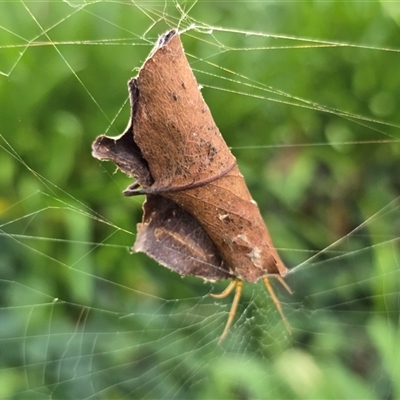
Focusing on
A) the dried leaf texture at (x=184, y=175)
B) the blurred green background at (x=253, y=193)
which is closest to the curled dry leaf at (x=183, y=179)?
the dried leaf texture at (x=184, y=175)

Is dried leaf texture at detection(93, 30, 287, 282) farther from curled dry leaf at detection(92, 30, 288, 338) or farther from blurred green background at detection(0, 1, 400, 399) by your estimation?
blurred green background at detection(0, 1, 400, 399)

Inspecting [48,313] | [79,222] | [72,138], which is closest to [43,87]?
[72,138]

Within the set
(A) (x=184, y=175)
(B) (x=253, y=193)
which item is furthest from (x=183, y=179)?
(B) (x=253, y=193)

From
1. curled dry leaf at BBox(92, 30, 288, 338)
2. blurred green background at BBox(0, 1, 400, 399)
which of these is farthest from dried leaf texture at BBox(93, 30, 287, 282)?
blurred green background at BBox(0, 1, 400, 399)

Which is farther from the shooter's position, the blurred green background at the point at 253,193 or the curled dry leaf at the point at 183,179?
the blurred green background at the point at 253,193

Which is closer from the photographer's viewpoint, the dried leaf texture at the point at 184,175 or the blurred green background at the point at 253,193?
the dried leaf texture at the point at 184,175

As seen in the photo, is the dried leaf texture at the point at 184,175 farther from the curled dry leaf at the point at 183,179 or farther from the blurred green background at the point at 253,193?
the blurred green background at the point at 253,193

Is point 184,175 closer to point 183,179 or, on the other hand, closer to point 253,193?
point 183,179

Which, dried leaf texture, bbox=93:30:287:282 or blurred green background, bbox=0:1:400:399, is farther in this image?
blurred green background, bbox=0:1:400:399
